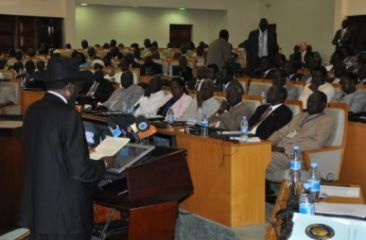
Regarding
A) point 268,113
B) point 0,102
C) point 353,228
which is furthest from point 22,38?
point 353,228

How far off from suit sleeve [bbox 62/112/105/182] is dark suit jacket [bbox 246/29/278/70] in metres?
9.15

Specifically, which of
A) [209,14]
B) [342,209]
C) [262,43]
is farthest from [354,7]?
[342,209]

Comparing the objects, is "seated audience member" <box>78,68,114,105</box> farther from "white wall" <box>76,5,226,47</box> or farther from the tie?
"white wall" <box>76,5,226,47</box>

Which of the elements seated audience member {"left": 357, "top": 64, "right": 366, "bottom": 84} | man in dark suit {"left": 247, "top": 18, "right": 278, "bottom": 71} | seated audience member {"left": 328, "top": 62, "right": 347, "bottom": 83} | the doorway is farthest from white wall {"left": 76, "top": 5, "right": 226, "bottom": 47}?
seated audience member {"left": 357, "top": 64, "right": 366, "bottom": 84}

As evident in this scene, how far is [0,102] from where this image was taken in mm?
10750

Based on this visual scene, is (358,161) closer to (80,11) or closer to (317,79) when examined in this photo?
(317,79)

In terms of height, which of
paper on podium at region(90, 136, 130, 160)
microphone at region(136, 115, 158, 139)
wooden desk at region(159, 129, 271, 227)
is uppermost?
microphone at region(136, 115, 158, 139)

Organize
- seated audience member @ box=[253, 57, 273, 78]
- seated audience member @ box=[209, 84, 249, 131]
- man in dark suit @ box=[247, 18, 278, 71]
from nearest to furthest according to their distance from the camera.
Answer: seated audience member @ box=[209, 84, 249, 131] < seated audience member @ box=[253, 57, 273, 78] < man in dark suit @ box=[247, 18, 278, 71]

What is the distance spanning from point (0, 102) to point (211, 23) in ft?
50.6

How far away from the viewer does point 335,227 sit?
9.05 ft

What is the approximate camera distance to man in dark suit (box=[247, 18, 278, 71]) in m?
12.3

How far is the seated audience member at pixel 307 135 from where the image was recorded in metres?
5.87

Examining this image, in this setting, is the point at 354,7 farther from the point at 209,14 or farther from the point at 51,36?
the point at 51,36

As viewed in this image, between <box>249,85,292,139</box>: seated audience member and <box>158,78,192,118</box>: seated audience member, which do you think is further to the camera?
<box>158,78,192,118</box>: seated audience member
